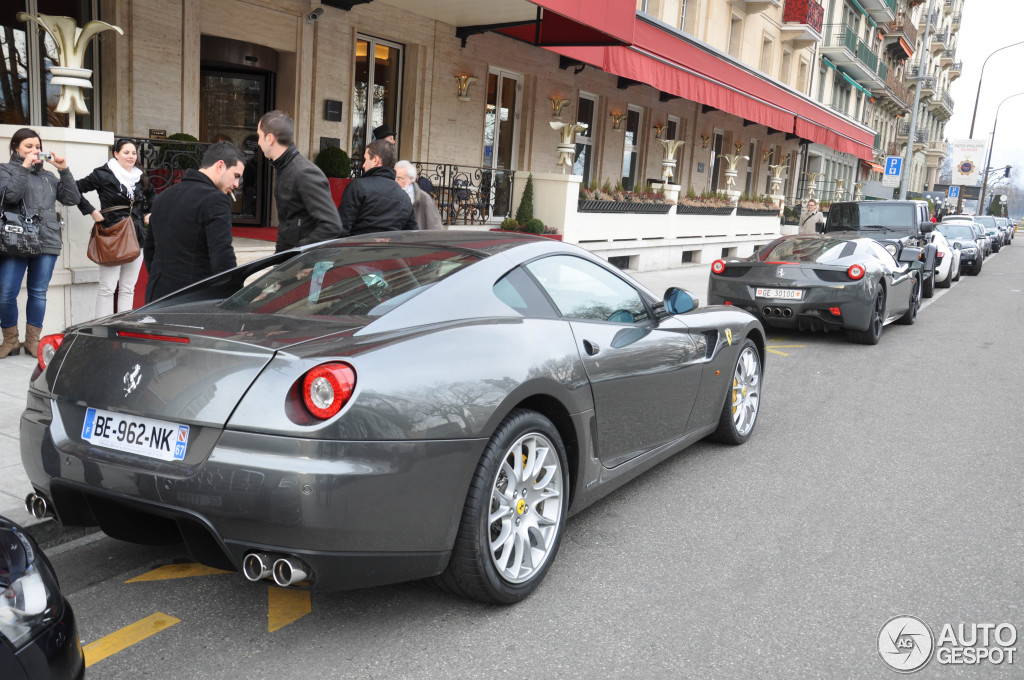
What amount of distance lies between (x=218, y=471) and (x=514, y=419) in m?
1.05

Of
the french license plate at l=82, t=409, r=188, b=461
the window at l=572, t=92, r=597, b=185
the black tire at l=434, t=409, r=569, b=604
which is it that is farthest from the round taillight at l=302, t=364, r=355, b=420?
the window at l=572, t=92, r=597, b=185

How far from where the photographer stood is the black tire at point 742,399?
5.35 meters

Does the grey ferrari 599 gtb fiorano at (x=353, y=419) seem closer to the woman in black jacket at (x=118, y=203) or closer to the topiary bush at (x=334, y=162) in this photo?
the woman in black jacket at (x=118, y=203)

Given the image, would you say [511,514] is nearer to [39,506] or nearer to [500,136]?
[39,506]

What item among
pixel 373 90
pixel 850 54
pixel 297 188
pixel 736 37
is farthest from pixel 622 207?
pixel 850 54

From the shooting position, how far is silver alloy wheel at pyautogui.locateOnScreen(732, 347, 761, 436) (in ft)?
17.9

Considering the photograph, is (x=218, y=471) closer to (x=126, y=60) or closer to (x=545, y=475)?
(x=545, y=475)

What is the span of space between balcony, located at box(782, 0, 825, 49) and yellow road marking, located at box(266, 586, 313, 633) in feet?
98.5

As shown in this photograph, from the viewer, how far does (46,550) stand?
3678 millimetres

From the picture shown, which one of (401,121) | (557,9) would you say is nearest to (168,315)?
(557,9)

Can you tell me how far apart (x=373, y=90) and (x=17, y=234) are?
7.57 m

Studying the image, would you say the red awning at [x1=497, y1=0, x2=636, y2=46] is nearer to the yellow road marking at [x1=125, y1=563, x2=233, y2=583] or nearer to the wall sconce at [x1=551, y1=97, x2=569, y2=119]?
the wall sconce at [x1=551, y1=97, x2=569, y2=119]

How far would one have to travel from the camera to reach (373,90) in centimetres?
1314

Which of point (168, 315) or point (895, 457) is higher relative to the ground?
point (168, 315)
